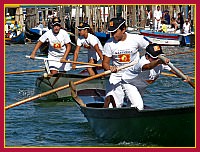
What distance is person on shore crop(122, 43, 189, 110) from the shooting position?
9.42 meters

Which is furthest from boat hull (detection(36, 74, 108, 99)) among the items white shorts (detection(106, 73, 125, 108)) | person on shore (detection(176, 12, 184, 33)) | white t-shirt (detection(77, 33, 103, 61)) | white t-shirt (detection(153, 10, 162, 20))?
white t-shirt (detection(153, 10, 162, 20))

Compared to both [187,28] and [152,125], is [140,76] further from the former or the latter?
[187,28]

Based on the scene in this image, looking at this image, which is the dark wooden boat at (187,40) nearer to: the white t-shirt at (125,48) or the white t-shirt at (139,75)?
the white t-shirt at (125,48)

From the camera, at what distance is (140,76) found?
32.1ft

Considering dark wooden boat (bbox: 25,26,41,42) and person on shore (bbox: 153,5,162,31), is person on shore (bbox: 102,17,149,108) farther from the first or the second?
dark wooden boat (bbox: 25,26,41,42)

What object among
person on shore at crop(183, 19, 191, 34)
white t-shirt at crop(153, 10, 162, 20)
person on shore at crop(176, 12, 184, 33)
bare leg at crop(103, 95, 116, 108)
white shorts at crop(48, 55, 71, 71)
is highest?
white t-shirt at crop(153, 10, 162, 20)

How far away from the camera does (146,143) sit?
9.45 m

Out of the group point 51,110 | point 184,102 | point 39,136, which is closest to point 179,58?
point 184,102

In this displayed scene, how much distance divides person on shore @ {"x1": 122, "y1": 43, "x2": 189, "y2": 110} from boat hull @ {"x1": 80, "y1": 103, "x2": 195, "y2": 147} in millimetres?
371

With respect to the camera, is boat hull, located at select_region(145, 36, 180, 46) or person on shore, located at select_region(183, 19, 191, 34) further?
person on shore, located at select_region(183, 19, 191, 34)

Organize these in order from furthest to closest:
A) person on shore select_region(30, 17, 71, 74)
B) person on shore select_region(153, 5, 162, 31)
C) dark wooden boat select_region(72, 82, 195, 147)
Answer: person on shore select_region(153, 5, 162, 31)
person on shore select_region(30, 17, 71, 74)
dark wooden boat select_region(72, 82, 195, 147)

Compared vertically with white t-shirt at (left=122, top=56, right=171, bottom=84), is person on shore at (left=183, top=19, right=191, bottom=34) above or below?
above

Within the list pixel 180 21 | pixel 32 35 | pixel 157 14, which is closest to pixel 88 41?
pixel 157 14

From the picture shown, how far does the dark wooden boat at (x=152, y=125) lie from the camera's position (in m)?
8.98
